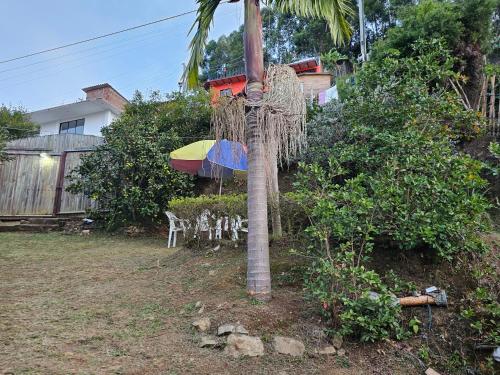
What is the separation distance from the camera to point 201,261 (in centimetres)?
571

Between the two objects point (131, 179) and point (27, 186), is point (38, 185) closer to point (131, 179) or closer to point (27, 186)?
Answer: point (27, 186)

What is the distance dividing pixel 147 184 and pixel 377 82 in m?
6.78

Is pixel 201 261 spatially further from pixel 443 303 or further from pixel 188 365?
pixel 443 303

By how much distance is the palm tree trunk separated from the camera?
3.88m

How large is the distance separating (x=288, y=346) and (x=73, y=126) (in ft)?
72.2

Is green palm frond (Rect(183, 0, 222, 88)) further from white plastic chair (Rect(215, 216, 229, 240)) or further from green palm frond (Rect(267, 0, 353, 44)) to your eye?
white plastic chair (Rect(215, 216, 229, 240))

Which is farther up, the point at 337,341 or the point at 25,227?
the point at 25,227

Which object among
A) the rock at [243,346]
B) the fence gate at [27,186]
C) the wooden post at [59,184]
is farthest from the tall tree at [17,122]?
the rock at [243,346]

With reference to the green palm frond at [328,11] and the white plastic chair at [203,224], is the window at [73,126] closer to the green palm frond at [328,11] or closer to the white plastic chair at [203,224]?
the white plastic chair at [203,224]

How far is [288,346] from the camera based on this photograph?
10.2 feet

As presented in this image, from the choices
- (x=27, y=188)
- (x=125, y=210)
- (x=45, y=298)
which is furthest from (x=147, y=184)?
(x=45, y=298)

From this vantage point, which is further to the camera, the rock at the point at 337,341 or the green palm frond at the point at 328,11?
the green palm frond at the point at 328,11

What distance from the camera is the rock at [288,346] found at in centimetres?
307

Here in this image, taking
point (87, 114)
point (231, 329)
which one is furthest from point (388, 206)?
point (87, 114)
